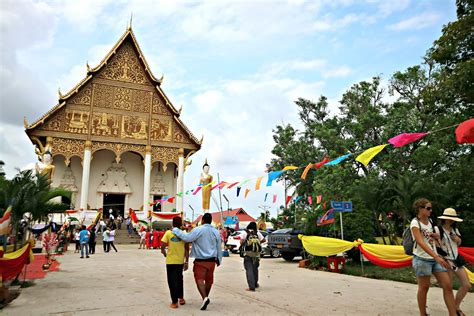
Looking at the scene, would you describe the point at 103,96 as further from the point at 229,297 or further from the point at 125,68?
the point at 229,297

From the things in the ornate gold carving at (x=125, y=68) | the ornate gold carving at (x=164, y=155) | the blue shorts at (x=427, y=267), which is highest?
the ornate gold carving at (x=125, y=68)

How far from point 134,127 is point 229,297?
80.3 feet

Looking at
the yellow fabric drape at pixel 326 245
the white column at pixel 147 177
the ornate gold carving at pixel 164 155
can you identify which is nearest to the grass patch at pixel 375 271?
the yellow fabric drape at pixel 326 245

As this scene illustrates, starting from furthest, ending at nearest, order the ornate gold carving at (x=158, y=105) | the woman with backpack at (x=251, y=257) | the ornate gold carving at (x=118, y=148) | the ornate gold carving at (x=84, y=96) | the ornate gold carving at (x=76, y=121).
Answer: the ornate gold carving at (x=158, y=105) → the ornate gold carving at (x=84, y=96) → the ornate gold carving at (x=118, y=148) → the ornate gold carving at (x=76, y=121) → the woman with backpack at (x=251, y=257)

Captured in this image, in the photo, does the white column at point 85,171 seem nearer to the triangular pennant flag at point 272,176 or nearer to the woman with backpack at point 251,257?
the triangular pennant flag at point 272,176

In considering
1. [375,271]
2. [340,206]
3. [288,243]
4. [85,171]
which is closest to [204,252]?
[340,206]

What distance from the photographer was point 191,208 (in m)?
32.7

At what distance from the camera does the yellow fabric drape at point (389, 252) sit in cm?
769

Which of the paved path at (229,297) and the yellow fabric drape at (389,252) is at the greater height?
the yellow fabric drape at (389,252)

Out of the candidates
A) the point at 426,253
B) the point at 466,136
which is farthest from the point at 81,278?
the point at 466,136

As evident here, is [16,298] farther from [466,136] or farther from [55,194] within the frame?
[466,136]

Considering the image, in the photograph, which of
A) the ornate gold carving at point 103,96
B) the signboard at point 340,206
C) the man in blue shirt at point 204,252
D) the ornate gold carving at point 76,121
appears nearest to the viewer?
the man in blue shirt at point 204,252

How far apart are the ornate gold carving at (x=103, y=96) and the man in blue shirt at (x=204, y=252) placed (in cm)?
2517

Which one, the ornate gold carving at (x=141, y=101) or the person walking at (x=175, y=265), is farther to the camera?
the ornate gold carving at (x=141, y=101)
